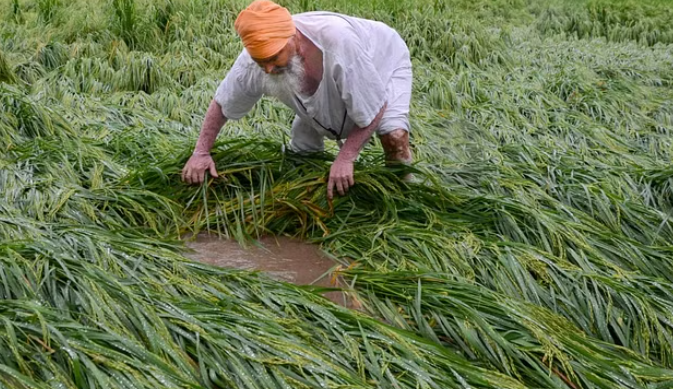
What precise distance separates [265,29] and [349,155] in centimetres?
70

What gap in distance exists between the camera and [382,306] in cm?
292

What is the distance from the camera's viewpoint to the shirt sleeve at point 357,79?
3203 mm

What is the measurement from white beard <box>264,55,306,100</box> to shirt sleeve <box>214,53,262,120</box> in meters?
0.07

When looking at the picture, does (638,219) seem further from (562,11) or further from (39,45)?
(562,11)

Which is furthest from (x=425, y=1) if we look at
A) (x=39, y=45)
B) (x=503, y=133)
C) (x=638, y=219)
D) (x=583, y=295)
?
(x=583, y=295)

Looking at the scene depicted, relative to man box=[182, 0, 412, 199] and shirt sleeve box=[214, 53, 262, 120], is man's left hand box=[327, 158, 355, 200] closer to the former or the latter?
man box=[182, 0, 412, 199]

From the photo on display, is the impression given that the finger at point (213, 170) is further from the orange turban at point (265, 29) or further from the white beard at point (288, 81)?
the orange turban at point (265, 29)

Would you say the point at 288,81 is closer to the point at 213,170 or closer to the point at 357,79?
the point at 357,79

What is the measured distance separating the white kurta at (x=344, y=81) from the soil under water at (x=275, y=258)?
54 cm

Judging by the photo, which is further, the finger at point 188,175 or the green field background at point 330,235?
the finger at point 188,175

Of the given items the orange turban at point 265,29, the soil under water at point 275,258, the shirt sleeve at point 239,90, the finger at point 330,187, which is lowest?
the soil under water at point 275,258

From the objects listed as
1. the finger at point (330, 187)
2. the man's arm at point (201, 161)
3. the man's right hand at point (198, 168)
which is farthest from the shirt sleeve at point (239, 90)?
the finger at point (330, 187)

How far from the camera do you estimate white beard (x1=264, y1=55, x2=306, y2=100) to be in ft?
10.6

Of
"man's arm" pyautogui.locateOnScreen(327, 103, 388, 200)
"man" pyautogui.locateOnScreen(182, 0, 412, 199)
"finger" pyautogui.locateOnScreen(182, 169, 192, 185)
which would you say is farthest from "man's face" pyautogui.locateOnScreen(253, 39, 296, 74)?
"finger" pyautogui.locateOnScreen(182, 169, 192, 185)
